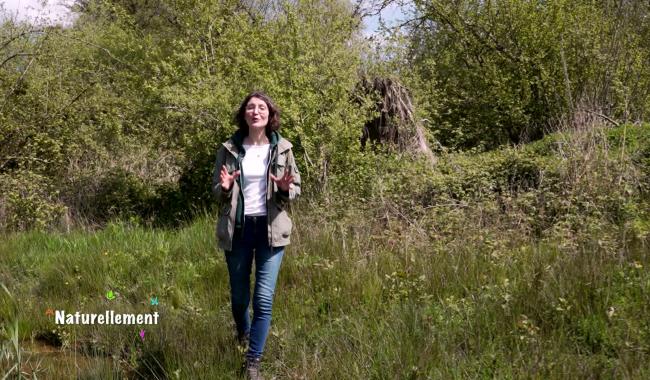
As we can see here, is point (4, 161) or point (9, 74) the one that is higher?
point (9, 74)

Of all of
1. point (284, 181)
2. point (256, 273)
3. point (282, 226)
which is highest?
point (284, 181)

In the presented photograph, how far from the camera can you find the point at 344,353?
3.39 metres

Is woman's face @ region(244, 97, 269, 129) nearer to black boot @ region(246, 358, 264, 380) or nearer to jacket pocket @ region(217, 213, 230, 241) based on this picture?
jacket pocket @ region(217, 213, 230, 241)

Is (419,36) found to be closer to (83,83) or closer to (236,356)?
(83,83)

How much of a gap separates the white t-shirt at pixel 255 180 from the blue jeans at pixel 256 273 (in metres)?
0.06

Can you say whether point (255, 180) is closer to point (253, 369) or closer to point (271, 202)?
point (271, 202)

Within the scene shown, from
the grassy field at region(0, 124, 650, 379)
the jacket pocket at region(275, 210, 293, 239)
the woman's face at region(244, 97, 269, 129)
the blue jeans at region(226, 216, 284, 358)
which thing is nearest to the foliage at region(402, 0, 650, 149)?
the grassy field at region(0, 124, 650, 379)

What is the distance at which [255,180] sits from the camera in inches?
142

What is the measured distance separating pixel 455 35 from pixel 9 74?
7903 mm

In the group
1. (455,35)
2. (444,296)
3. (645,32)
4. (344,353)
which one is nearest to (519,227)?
(444,296)

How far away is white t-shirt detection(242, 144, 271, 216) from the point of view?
11.6 feet


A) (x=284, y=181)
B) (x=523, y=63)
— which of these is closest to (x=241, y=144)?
(x=284, y=181)

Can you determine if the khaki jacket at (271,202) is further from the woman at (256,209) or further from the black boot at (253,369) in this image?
the black boot at (253,369)

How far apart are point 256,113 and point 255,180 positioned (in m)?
0.43
